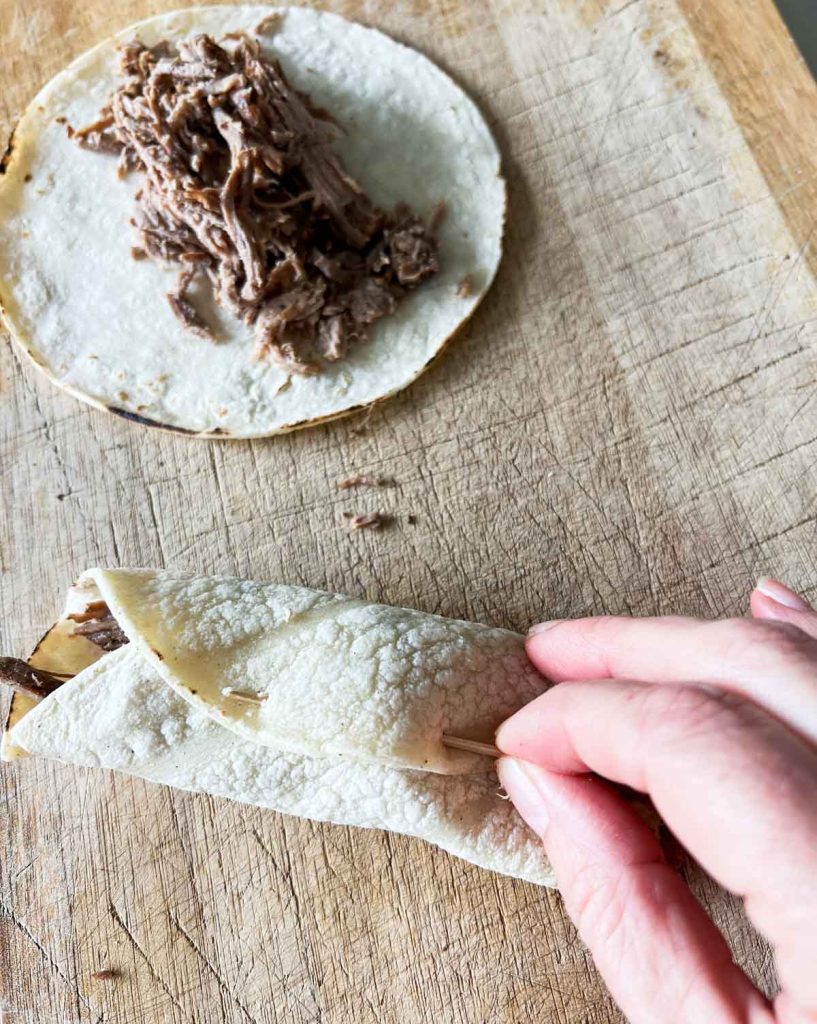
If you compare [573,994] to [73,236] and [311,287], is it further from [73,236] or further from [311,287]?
[73,236]

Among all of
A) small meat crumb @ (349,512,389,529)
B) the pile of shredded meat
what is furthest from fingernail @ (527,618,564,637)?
the pile of shredded meat

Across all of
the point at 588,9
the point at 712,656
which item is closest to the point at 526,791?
the point at 712,656

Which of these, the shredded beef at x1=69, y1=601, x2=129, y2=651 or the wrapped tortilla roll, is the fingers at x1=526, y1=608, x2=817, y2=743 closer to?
the wrapped tortilla roll

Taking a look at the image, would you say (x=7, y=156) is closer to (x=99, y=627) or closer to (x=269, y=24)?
(x=269, y=24)

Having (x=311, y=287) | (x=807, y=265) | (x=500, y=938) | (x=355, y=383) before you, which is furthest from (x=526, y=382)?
(x=500, y=938)

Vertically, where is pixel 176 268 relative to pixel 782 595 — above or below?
above

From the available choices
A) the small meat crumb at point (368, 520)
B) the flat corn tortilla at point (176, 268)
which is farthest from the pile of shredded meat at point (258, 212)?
the small meat crumb at point (368, 520)

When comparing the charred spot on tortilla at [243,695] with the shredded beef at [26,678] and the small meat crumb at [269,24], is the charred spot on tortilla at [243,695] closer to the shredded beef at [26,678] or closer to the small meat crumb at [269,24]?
the shredded beef at [26,678]
